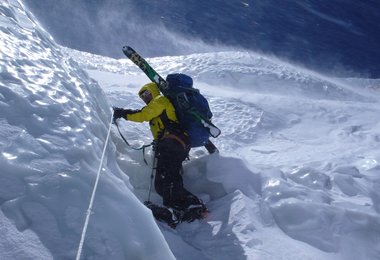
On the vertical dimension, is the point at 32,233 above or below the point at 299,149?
above

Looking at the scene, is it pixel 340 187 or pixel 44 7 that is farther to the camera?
pixel 44 7

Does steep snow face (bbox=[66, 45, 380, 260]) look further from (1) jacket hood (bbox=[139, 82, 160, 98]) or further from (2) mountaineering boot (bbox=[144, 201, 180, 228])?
(1) jacket hood (bbox=[139, 82, 160, 98])

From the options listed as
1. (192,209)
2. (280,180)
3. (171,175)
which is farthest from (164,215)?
(280,180)

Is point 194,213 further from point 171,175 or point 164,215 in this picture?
point 171,175

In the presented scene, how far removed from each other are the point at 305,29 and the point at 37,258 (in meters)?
28.2

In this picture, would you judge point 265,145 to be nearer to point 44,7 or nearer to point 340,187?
point 340,187

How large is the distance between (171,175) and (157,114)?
705 mm

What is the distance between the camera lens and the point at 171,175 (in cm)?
482

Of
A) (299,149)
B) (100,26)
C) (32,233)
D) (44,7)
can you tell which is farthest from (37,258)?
(44,7)

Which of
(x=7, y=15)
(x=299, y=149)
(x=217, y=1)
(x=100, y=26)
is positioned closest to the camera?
(x=7, y=15)

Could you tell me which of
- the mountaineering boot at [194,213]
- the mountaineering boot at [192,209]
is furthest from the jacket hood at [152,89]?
the mountaineering boot at [194,213]

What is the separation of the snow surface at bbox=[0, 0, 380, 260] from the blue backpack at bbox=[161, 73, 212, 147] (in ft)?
1.38

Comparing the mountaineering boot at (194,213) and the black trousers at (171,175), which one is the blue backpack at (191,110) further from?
the mountaineering boot at (194,213)

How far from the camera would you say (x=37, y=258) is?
2254 millimetres
